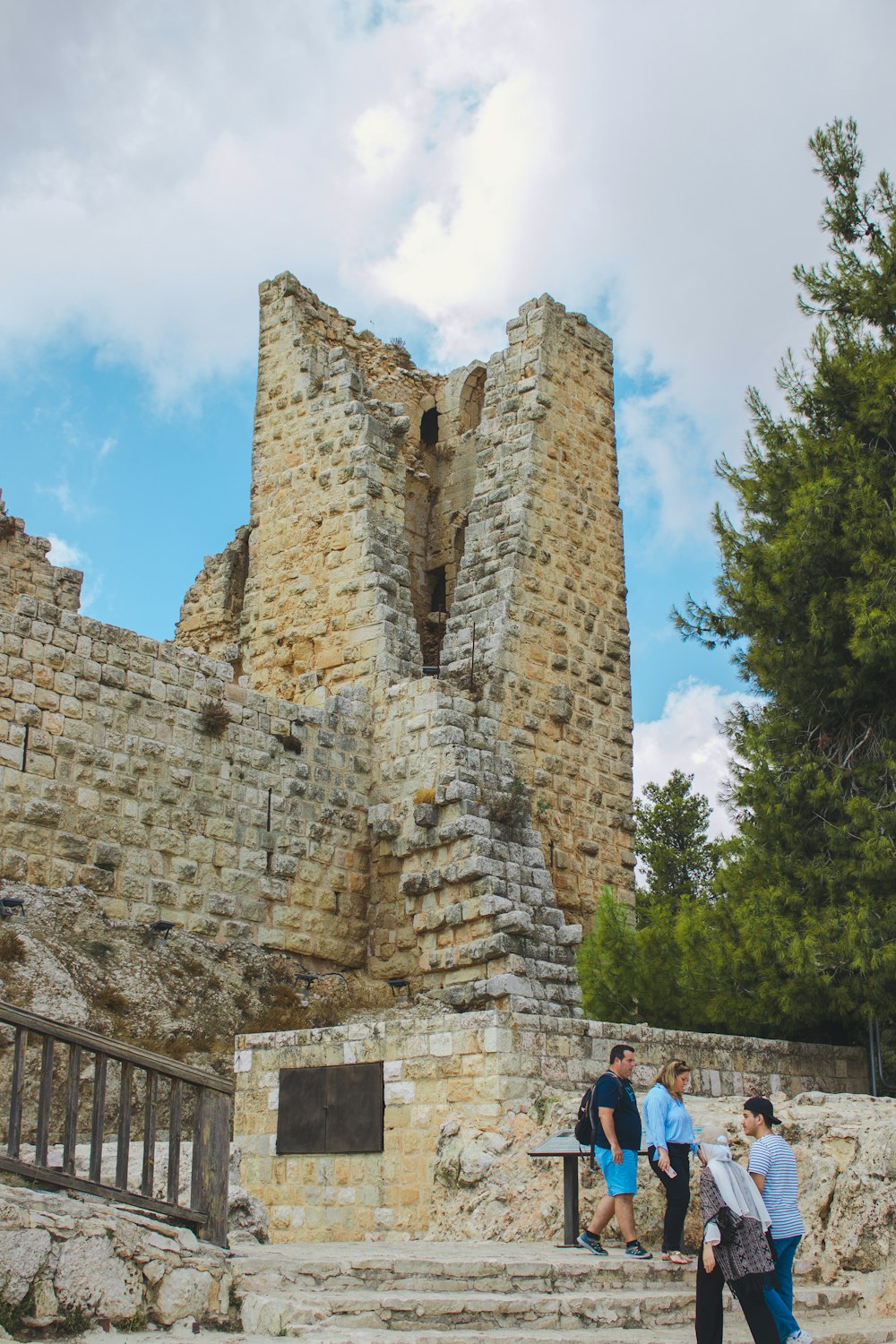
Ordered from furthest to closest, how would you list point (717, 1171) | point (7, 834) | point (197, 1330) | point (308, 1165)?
point (7, 834), point (308, 1165), point (717, 1171), point (197, 1330)

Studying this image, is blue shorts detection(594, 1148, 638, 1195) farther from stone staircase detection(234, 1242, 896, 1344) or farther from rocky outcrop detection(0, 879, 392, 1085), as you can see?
rocky outcrop detection(0, 879, 392, 1085)

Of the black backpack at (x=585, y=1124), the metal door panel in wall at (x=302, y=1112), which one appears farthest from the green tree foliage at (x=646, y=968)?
the black backpack at (x=585, y=1124)

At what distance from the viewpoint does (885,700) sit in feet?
42.8

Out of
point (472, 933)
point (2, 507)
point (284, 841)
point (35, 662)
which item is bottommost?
point (472, 933)

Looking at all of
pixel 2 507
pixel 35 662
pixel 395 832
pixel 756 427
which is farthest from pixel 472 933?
pixel 2 507

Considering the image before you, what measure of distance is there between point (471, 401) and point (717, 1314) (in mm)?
12792

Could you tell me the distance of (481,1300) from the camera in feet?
20.3

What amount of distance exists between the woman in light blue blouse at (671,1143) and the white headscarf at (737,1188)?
4.71 feet

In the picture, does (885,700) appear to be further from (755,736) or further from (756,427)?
(756,427)

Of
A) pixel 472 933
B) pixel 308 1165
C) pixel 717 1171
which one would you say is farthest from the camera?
pixel 472 933

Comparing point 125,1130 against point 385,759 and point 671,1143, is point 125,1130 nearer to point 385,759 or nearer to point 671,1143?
point 671,1143

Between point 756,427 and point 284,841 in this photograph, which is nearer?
point 284,841

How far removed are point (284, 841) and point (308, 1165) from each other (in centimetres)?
377

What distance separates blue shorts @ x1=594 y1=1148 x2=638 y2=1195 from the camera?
7.48m
